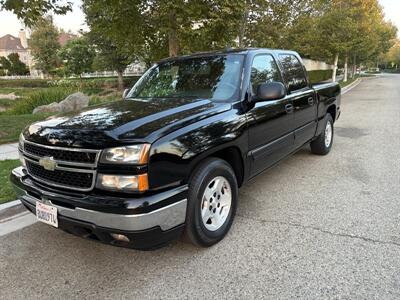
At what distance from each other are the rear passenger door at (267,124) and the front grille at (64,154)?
1.68 meters

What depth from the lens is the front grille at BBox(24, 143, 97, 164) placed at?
101 inches

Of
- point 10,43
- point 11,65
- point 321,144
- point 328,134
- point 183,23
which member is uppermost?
point 10,43

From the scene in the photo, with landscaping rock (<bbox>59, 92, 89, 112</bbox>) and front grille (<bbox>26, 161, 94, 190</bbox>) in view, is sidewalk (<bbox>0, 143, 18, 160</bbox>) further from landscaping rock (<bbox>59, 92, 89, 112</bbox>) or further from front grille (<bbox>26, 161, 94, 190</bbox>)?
landscaping rock (<bbox>59, 92, 89, 112</bbox>)

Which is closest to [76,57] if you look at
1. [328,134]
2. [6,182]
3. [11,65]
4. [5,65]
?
[11,65]

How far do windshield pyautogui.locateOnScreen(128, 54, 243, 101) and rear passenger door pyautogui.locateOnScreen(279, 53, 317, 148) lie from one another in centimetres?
116

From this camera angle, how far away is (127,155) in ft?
8.16

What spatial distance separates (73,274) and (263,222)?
1937mm

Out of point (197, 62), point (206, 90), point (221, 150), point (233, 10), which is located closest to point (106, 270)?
point (221, 150)

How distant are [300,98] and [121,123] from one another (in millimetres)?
2874

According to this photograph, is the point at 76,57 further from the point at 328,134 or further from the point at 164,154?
the point at 164,154

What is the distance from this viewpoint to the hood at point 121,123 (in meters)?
2.58

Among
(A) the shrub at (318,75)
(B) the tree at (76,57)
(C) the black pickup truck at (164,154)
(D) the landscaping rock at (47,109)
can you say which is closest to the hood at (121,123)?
(C) the black pickup truck at (164,154)

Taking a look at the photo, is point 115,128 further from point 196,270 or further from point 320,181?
point 320,181

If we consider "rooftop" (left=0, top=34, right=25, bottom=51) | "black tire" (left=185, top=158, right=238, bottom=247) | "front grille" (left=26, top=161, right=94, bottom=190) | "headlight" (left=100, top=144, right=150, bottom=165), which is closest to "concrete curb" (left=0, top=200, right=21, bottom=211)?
"front grille" (left=26, top=161, right=94, bottom=190)
